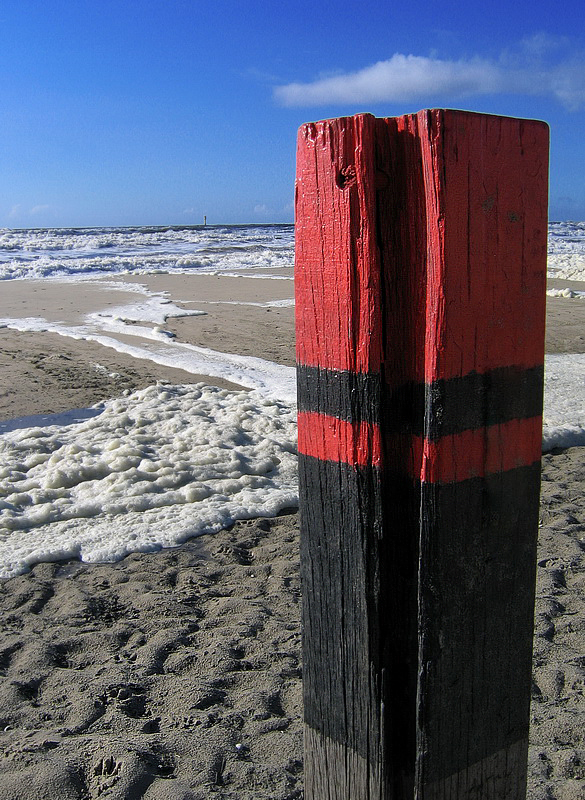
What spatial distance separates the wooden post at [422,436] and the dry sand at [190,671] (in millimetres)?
1021

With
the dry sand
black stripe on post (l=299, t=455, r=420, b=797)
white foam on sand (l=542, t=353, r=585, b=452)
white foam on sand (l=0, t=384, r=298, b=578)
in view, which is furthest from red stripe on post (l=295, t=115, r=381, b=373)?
white foam on sand (l=542, t=353, r=585, b=452)

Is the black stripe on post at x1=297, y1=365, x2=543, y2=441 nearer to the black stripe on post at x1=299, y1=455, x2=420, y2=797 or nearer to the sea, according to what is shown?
the black stripe on post at x1=299, y1=455, x2=420, y2=797

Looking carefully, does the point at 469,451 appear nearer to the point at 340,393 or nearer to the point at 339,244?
the point at 340,393

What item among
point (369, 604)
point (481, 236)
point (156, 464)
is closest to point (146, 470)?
point (156, 464)

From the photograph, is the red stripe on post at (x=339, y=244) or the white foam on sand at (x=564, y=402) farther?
the white foam on sand at (x=564, y=402)

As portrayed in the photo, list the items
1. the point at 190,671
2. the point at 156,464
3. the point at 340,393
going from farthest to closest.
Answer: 1. the point at 156,464
2. the point at 190,671
3. the point at 340,393

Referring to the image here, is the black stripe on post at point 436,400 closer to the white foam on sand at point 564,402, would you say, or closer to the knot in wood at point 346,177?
the knot in wood at point 346,177

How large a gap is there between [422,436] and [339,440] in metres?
0.16

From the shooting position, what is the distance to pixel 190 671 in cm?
280

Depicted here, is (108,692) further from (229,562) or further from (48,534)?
(48,534)

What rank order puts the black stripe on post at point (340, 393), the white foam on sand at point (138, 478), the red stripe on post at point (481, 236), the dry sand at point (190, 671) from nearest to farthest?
1. the red stripe on post at point (481, 236)
2. the black stripe on post at point (340, 393)
3. the dry sand at point (190, 671)
4. the white foam on sand at point (138, 478)

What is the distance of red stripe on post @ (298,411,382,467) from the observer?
1.25 metres

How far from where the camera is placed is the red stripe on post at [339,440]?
125cm

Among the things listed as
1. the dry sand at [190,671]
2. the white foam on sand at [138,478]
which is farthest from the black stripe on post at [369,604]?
the white foam on sand at [138,478]
